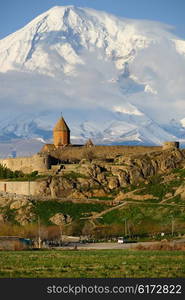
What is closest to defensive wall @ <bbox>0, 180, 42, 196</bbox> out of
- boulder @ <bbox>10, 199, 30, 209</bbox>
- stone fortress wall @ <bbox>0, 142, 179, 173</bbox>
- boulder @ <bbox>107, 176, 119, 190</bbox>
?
boulder @ <bbox>10, 199, 30, 209</bbox>

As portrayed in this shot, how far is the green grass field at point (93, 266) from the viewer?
36125mm

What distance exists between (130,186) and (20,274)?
57.4 m

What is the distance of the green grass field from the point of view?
1422 inches

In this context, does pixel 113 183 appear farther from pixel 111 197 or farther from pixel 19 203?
pixel 19 203

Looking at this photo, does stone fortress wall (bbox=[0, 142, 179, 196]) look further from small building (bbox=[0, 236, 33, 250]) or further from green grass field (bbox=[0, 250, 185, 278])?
green grass field (bbox=[0, 250, 185, 278])

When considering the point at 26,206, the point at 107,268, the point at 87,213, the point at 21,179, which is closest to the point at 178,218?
the point at 87,213

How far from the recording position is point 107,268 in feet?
128

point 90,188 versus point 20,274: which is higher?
point 90,188

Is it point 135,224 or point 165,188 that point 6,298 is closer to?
point 135,224

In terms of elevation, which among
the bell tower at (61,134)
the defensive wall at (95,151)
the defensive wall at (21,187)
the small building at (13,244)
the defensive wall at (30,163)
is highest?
the bell tower at (61,134)

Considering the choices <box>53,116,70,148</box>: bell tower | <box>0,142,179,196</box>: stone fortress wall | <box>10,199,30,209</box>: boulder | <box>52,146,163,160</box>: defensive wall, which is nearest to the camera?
<box>10,199,30,209</box>: boulder

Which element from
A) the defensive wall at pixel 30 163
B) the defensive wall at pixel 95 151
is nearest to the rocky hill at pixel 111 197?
the defensive wall at pixel 30 163

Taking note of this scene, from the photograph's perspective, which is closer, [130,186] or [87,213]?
[87,213]

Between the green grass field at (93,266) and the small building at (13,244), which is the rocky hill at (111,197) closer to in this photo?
the small building at (13,244)
